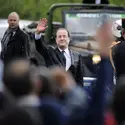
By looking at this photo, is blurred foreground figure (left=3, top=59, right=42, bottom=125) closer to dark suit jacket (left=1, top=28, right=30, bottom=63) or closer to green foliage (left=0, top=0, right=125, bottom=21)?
dark suit jacket (left=1, top=28, right=30, bottom=63)

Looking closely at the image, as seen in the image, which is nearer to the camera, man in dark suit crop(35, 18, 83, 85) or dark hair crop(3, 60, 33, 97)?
dark hair crop(3, 60, 33, 97)

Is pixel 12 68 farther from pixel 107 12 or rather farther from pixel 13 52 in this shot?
pixel 107 12

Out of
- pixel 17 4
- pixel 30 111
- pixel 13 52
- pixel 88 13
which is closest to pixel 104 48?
pixel 30 111

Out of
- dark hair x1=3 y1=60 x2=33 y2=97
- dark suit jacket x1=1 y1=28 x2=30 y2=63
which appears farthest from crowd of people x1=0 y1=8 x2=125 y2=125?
dark suit jacket x1=1 y1=28 x2=30 y2=63

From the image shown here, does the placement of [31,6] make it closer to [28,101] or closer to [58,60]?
[58,60]

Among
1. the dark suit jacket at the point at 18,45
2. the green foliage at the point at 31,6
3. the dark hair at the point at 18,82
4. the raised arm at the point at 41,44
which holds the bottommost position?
the green foliage at the point at 31,6

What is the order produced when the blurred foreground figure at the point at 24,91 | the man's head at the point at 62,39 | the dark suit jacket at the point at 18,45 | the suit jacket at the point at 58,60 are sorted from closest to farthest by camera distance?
1. the blurred foreground figure at the point at 24,91
2. the suit jacket at the point at 58,60
3. the man's head at the point at 62,39
4. the dark suit jacket at the point at 18,45

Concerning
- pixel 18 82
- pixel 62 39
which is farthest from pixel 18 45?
pixel 18 82

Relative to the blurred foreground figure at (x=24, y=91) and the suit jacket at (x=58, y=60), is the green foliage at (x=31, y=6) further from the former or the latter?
the blurred foreground figure at (x=24, y=91)

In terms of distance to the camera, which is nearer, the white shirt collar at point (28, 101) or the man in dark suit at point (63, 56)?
the white shirt collar at point (28, 101)

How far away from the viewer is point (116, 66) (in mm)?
6523

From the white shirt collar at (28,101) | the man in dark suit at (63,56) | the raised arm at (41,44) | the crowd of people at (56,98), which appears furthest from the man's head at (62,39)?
the white shirt collar at (28,101)

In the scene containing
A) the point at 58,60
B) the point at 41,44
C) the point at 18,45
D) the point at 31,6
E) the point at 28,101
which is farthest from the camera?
the point at 31,6

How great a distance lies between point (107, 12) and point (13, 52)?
2.56m
